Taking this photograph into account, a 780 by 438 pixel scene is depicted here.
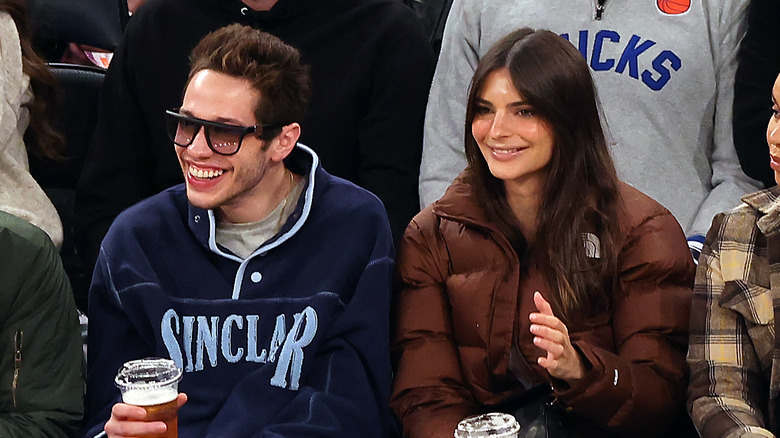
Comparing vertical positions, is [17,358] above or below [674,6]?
below

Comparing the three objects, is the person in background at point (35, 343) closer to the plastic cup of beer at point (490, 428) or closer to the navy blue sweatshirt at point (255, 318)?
the navy blue sweatshirt at point (255, 318)

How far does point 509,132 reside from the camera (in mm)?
3016

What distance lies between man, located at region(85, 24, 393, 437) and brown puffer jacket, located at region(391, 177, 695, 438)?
9cm

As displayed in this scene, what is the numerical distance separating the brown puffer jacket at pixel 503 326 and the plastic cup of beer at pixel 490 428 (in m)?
0.52

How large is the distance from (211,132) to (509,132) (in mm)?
746

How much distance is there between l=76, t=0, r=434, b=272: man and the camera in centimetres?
375

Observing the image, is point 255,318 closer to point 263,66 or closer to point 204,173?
point 204,173

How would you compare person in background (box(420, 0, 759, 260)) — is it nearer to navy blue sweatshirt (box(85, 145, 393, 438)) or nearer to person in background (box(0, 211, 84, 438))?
navy blue sweatshirt (box(85, 145, 393, 438))

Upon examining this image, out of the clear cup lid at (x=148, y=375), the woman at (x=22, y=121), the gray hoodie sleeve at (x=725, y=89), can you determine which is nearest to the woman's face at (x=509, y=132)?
the gray hoodie sleeve at (x=725, y=89)

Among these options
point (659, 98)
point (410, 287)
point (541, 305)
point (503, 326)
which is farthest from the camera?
point (659, 98)

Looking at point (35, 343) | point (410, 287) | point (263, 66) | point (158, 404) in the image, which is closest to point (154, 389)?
point (158, 404)

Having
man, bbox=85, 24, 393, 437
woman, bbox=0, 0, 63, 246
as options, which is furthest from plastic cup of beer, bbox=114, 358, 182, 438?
woman, bbox=0, 0, 63, 246

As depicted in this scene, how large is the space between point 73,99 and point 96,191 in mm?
363

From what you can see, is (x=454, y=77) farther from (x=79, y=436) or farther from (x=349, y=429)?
(x=79, y=436)
